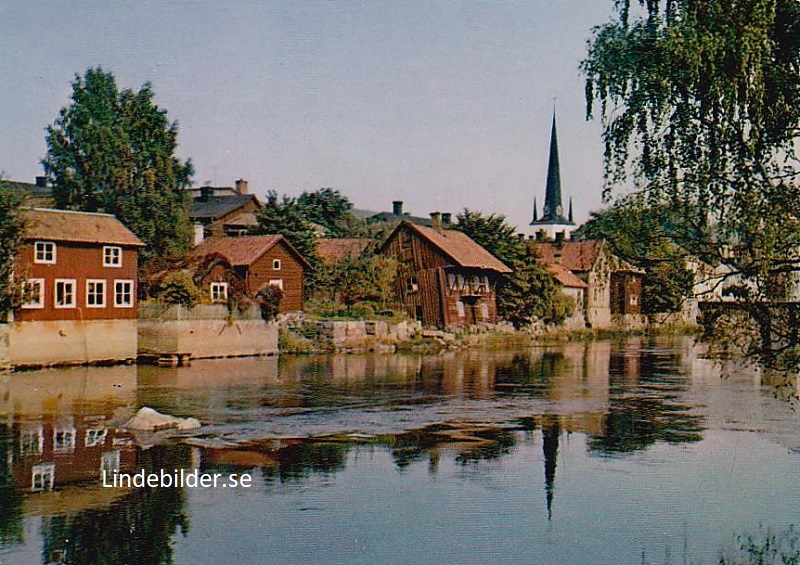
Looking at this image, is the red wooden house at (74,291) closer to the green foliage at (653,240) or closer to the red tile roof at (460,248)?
the red tile roof at (460,248)

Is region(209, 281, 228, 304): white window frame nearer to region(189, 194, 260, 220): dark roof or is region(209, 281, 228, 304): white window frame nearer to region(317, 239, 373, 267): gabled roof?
region(317, 239, 373, 267): gabled roof

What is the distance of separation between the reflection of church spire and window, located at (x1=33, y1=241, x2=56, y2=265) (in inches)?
980

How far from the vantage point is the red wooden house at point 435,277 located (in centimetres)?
6278

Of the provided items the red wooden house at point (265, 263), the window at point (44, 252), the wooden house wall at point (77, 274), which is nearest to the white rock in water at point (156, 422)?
the wooden house wall at point (77, 274)

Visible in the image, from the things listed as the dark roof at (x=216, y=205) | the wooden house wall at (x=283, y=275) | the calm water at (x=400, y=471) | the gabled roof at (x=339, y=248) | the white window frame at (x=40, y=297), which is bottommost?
the calm water at (x=400, y=471)

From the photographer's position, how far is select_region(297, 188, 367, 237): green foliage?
9294cm

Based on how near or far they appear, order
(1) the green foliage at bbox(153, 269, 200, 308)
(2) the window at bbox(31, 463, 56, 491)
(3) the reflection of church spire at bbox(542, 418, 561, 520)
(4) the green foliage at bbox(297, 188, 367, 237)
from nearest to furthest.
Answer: (2) the window at bbox(31, 463, 56, 491), (3) the reflection of church spire at bbox(542, 418, 561, 520), (1) the green foliage at bbox(153, 269, 200, 308), (4) the green foliage at bbox(297, 188, 367, 237)

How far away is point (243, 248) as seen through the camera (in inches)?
2116

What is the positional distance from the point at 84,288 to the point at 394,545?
31822 mm

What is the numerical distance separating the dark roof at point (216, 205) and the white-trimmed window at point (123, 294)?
113 ft

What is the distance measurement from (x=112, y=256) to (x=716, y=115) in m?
34.8

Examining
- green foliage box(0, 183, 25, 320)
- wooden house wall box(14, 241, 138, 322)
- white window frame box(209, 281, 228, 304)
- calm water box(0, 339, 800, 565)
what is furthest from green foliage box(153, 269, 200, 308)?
calm water box(0, 339, 800, 565)

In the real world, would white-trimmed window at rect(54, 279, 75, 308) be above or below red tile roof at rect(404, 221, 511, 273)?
below

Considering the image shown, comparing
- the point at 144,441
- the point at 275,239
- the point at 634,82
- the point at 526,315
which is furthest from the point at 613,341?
the point at 634,82
